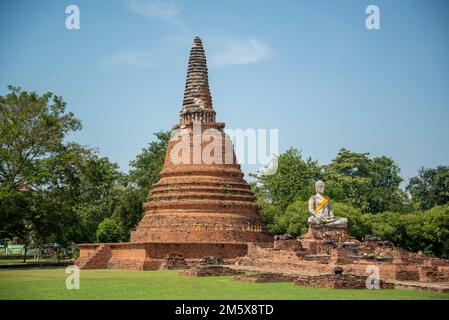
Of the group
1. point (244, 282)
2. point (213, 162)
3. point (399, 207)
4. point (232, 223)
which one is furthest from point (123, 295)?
point (399, 207)

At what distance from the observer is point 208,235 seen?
3625cm

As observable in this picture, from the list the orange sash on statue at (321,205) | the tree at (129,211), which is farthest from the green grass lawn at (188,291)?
the tree at (129,211)

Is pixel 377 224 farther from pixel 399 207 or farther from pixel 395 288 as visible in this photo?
pixel 395 288

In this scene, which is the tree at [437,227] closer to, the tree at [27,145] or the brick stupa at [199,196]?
the brick stupa at [199,196]

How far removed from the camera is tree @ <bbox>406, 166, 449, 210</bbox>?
6462 cm

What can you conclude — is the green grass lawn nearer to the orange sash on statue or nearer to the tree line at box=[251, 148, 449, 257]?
the orange sash on statue

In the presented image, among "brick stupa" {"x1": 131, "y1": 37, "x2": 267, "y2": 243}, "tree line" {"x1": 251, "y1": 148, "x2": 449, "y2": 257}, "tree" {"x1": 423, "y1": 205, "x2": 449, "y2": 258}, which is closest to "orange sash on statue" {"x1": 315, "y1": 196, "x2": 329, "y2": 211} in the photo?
"brick stupa" {"x1": 131, "y1": 37, "x2": 267, "y2": 243}

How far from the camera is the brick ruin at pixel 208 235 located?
27.8 m

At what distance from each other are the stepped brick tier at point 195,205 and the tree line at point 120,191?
13.4ft

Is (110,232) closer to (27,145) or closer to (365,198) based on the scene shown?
(27,145)

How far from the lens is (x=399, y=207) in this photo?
60.6 meters

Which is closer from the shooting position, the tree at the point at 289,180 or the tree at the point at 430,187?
the tree at the point at 289,180

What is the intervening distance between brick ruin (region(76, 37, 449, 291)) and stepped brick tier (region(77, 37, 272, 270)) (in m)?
0.06

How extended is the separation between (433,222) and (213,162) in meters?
16.7
